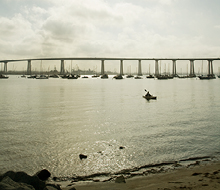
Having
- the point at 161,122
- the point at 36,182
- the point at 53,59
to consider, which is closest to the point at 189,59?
the point at 53,59

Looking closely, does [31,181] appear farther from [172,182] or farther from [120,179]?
[172,182]

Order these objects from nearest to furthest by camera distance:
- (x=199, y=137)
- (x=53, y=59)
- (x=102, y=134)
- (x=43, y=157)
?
(x=43, y=157), (x=199, y=137), (x=102, y=134), (x=53, y=59)

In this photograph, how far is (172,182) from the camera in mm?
6977

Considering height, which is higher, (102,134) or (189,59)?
(189,59)

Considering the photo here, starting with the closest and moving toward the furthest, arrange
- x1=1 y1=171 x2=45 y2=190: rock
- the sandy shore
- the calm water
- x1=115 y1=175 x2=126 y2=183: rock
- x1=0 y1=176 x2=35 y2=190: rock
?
x1=0 y1=176 x2=35 y2=190: rock
x1=1 y1=171 x2=45 y2=190: rock
the sandy shore
x1=115 y1=175 x2=126 y2=183: rock
the calm water

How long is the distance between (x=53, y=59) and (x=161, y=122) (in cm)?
16988

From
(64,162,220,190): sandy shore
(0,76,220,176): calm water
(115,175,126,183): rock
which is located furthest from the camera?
(0,76,220,176): calm water

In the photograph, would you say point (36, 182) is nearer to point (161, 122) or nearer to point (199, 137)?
point (199, 137)

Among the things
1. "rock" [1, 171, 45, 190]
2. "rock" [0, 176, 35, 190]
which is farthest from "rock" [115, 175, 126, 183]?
"rock" [0, 176, 35, 190]

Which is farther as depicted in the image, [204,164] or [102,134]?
[102,134]

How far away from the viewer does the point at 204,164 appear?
28.3ft

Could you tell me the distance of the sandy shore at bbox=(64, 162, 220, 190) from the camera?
6625 mm

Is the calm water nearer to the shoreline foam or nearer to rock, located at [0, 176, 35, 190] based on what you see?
the shoreline foam

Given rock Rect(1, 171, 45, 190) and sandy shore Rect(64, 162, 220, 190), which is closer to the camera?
rock Rect(1, 171, 45, 190)
